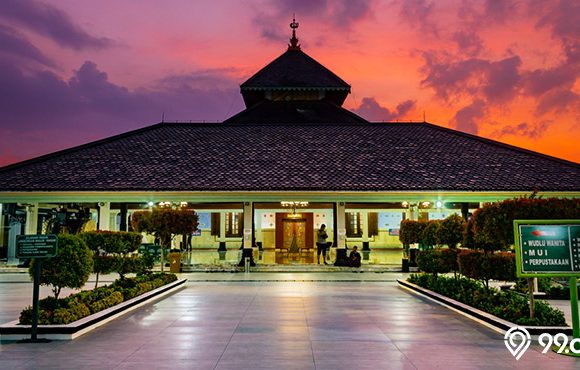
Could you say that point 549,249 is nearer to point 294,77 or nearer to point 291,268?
point 291,268

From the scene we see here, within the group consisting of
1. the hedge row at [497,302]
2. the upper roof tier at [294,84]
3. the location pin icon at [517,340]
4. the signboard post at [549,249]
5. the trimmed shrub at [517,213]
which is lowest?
the location pin icon at [517,340]

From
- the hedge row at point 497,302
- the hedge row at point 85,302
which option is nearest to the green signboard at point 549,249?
the hedge row at point 497,302

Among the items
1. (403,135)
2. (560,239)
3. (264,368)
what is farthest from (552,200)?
(403,135)

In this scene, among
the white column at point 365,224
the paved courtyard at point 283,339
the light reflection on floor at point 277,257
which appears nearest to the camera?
the paved courtyard at point 283,339

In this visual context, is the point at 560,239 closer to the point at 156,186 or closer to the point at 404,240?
the point at 404,240

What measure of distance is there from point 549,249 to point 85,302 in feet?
30.7

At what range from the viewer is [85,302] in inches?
425

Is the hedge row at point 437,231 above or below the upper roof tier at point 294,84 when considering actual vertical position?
below

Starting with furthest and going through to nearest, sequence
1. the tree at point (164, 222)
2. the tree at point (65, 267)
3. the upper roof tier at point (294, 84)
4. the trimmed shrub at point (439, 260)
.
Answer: the upper roof tier at point (294, 84) → the tree at point (164, 222) → the trimmed shrub at point (439, 260) → the tree at point (65, 267)

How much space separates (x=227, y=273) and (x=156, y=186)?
18.5ft

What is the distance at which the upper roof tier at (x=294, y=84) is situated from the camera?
38.8 meters

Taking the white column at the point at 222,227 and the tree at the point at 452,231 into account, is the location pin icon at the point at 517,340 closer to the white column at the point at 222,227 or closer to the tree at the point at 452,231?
the tree at the point at 452,231

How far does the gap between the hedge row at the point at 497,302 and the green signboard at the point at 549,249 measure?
118cm

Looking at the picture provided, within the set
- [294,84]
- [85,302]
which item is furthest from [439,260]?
[294,84]
